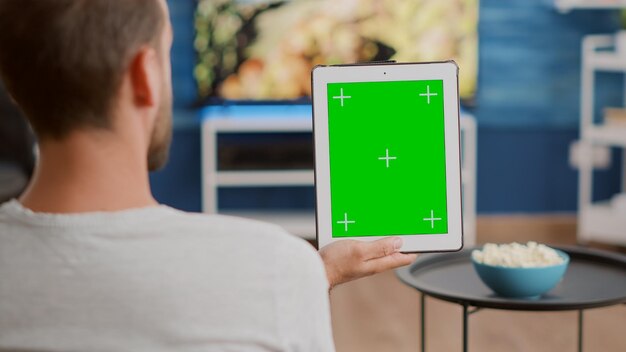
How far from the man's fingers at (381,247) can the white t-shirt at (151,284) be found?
533 millimetres

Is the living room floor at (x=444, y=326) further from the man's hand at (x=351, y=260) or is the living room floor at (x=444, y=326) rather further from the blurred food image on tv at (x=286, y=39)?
the man's hand at (x=351, y=260)

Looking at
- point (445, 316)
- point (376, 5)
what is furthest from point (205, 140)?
point (445, 316)

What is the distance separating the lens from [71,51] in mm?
976

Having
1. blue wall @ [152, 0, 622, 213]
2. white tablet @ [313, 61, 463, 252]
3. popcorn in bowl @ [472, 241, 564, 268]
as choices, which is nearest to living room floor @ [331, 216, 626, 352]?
blue wall @ [152, 0, 622, 213]

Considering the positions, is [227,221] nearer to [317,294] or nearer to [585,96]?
[317,294]

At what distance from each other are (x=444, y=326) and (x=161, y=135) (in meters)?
2.77

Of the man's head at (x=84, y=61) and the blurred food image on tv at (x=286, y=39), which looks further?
the blurred food image on tv at (x=286, y=39)

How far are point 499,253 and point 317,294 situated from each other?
41.8 inches

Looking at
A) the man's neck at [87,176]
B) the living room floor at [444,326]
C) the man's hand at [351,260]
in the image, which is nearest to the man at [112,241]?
the man's neck at [87,176]

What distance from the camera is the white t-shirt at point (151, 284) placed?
37.9 inches

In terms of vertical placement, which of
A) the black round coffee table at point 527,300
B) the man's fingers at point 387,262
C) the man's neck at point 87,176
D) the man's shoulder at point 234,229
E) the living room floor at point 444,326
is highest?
the man's neck at point 87,176

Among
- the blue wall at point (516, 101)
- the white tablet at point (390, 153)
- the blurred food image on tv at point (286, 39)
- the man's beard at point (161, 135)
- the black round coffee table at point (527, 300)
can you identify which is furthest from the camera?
the blue wall at point (516, 101)

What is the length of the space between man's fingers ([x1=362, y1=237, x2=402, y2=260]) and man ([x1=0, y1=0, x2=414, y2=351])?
0.50 meters

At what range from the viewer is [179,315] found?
3.17 ft
